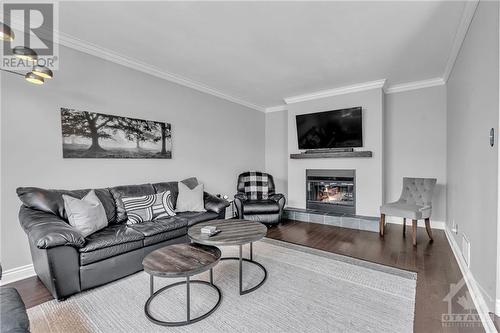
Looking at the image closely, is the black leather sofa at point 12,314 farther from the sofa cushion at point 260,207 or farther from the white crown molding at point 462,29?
the white crown molding at point 462,29

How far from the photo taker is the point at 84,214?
2.36 m

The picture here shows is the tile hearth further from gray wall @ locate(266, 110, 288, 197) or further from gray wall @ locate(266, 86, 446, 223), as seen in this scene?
gray wall @ locate(266, 110, 288, 197)

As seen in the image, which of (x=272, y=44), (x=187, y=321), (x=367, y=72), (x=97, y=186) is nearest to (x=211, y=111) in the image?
(x=272, y=44)

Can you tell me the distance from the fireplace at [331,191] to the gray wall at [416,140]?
707 millimetres

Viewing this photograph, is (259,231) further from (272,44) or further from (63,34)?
(63,34)

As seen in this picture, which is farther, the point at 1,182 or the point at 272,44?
the point at 272,44

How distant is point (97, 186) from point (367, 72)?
13.7ft

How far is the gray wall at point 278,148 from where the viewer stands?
18.8 feet

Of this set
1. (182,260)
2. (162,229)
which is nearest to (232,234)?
(182,260)

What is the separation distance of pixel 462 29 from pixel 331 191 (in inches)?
120

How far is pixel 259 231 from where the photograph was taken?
2.34m

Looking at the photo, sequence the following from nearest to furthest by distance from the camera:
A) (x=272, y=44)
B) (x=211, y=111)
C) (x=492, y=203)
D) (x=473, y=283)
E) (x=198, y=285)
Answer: (x=492, y=203) < (x=473, y=283) < (x=198, y=285) < (x=272, y=44) < (x=211, y=111)

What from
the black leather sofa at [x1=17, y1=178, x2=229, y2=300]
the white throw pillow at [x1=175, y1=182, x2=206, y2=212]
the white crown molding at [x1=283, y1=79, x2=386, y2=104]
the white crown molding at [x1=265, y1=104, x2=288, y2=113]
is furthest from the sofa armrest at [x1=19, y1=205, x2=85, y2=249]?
the white crown molding at [x1=265, y1=104, x2=288, y2=113]

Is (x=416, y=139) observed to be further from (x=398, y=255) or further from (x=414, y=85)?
(x=398, y=255)
